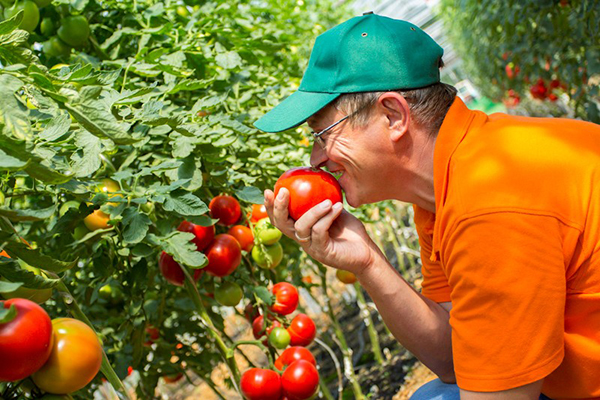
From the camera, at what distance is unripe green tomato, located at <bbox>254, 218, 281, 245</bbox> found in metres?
1.55

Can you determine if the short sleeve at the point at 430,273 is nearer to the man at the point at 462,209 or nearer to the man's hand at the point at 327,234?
the man at the point at 462,209

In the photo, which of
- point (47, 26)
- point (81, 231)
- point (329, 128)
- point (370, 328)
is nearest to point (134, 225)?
point (81, 231)

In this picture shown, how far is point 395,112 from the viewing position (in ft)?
3.98

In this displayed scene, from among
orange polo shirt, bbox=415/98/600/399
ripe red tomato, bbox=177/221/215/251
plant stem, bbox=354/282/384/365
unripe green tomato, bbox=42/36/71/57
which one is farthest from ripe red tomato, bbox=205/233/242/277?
plant stem, bbox=354/282/384/365

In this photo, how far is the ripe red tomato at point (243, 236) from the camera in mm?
1631

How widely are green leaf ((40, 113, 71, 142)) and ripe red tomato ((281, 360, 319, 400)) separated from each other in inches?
33.8

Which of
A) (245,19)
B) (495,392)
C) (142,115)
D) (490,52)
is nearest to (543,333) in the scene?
(495,392)

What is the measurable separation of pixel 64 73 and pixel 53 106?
57 mm

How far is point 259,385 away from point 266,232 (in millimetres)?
371

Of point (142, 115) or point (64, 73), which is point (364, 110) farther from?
point (64, 73)

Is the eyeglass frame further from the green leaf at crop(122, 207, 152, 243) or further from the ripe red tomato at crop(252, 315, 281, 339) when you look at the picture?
the ripe red tomato at crop(252, 315, 281, 339)

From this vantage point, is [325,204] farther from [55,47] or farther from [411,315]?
[55,47]

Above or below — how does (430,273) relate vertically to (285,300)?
above

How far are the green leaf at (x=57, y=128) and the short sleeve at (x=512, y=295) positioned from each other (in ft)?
2.13
